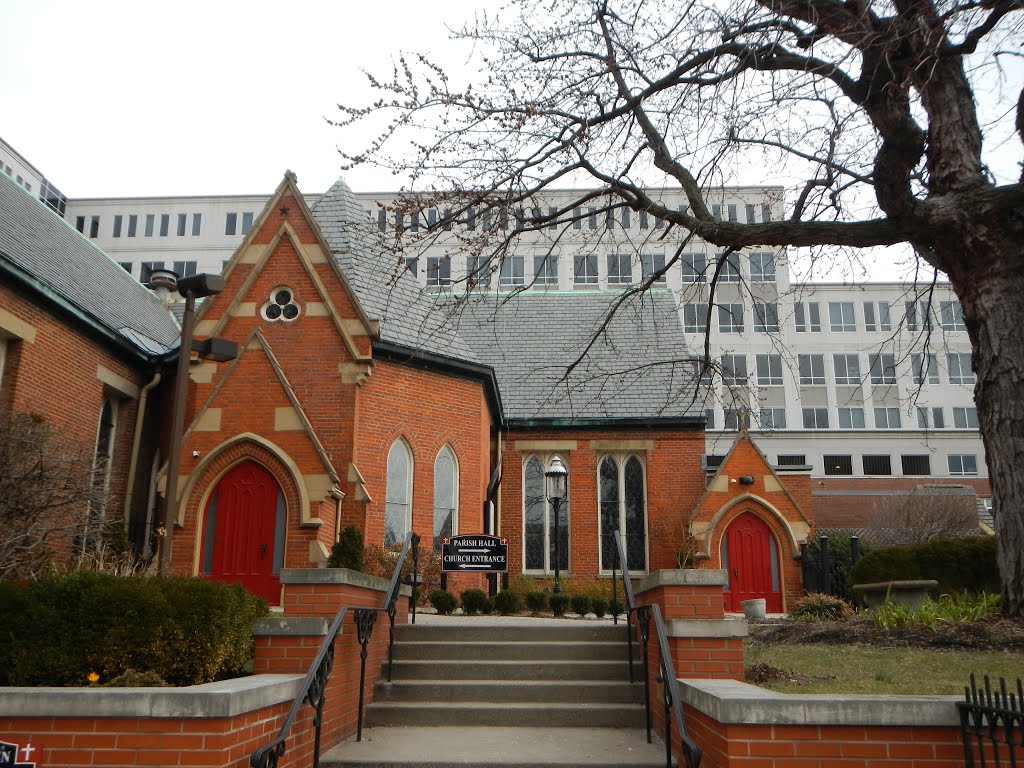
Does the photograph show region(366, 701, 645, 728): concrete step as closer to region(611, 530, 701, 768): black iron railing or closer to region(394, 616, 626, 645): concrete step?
region(611, 530, 701, 768): black iron railing

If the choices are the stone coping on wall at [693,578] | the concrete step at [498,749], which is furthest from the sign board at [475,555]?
the stone coping on wall at [693,578]

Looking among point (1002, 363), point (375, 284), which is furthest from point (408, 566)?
point (1002, 363)

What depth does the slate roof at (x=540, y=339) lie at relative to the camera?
18186 millimetres

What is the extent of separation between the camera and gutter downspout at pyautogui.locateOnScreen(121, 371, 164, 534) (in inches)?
664

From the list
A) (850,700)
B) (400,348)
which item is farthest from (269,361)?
(850,700)

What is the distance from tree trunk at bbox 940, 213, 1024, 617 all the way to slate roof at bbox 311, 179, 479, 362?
10.1 meters

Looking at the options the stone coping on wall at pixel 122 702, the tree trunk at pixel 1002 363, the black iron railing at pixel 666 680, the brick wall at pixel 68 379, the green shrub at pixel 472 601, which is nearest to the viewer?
the black iron railing at pixel 666 680

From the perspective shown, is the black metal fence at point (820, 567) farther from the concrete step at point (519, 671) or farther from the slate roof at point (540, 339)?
the concrete step at point (519, 671)

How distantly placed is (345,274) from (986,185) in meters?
11.7

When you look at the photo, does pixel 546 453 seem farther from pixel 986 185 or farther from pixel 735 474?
pixel 986 185

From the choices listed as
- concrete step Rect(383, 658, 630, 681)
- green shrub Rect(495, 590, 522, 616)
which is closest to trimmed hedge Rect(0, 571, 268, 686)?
concrete step Rect(383, 658, 630, 681)

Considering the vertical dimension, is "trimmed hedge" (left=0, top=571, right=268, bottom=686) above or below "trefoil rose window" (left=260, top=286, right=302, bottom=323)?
below

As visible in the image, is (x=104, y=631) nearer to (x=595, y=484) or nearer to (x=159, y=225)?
(x=595, y=484)

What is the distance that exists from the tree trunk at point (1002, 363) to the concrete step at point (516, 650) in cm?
405
